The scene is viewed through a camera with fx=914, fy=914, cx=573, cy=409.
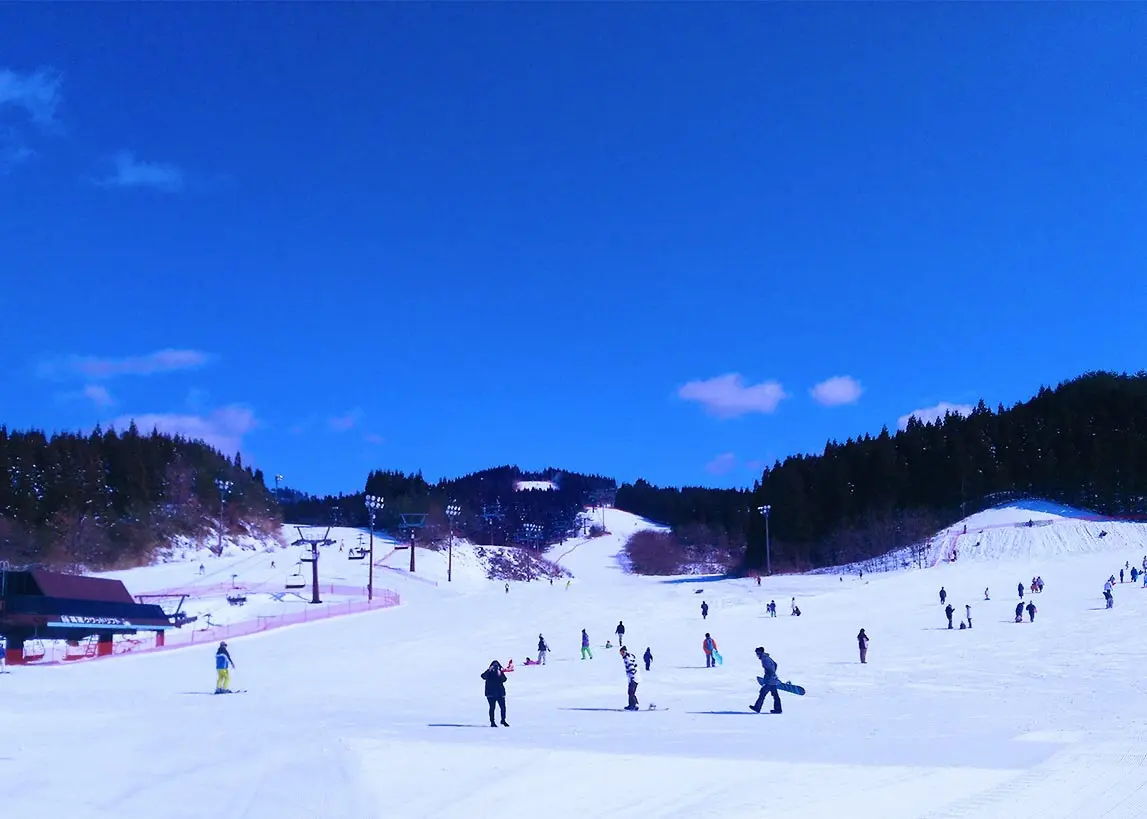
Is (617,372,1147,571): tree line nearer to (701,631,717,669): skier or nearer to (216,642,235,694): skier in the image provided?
(701,631,717,669): skier

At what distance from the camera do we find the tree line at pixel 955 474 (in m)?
88.5

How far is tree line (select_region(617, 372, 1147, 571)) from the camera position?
88500mm

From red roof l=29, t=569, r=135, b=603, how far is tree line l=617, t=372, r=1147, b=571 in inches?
2512

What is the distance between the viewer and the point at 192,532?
322ft

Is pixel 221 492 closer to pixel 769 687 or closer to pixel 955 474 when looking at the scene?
pixel 955 474

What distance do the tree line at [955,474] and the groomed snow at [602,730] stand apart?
5555 cm

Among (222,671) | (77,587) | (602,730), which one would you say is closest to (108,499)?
(77,587)

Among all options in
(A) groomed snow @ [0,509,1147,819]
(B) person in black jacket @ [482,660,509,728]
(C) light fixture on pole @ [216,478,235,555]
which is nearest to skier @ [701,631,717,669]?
(A) groomed snow @ [0,509,1147,819]

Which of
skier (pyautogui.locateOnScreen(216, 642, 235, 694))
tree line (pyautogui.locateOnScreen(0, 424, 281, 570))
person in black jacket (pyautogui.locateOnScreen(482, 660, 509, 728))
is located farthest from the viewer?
tree line (pyautogui.locateOnScreen(0, 424, 281, 570))

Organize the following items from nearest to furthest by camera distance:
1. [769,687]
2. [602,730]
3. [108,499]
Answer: [602,730] → [769,687] → [108,499]

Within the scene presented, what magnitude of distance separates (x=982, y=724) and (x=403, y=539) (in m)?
103

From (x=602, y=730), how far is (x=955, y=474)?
88.9 m

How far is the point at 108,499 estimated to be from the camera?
92.7 metres

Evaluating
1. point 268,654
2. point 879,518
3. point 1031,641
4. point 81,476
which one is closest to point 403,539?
point 81,476
